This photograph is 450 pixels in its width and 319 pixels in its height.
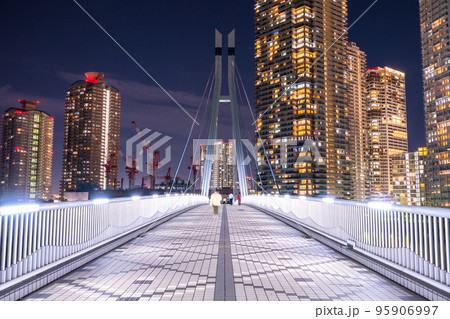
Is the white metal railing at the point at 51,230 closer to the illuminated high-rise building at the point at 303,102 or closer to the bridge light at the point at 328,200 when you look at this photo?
the bridge light at the point at 328,200

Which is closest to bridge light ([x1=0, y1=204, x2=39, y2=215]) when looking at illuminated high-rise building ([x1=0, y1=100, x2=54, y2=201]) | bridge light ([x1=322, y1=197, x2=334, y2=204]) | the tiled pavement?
the tiled pavement

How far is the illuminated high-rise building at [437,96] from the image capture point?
12812 centimetres

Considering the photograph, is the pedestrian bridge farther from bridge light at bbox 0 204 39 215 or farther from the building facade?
the building facade

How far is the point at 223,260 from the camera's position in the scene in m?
7.50

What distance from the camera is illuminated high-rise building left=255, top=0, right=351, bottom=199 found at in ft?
513

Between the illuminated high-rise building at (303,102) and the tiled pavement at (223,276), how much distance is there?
488 ft

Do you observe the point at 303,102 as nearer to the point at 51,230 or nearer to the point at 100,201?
the point at 100,201

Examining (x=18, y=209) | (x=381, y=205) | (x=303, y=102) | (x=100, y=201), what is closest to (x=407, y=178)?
(x=303, y=102)

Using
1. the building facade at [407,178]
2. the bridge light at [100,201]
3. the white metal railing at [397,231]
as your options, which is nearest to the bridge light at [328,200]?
the white metal railing at [397,231]

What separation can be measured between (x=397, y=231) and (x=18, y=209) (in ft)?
19.4

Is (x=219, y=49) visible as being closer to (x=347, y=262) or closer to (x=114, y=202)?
(x=114, y=202)

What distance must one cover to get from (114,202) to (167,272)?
13.2 feet
